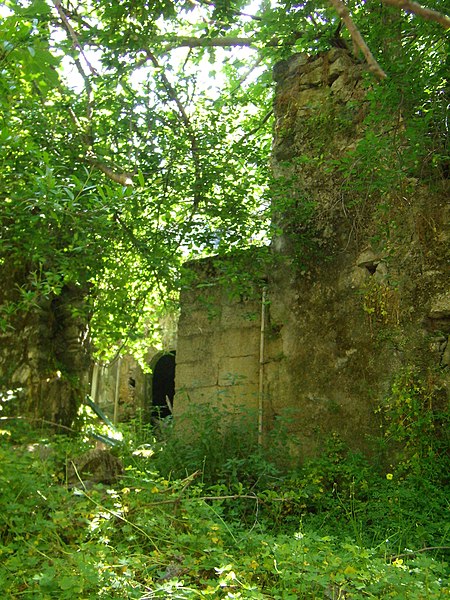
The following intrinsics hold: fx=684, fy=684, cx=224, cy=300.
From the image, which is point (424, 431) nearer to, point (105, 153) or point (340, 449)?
point (340, 449)

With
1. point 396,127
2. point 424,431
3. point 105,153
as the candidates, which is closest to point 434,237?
point 396,127

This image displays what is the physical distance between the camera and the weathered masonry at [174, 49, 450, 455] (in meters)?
5.42

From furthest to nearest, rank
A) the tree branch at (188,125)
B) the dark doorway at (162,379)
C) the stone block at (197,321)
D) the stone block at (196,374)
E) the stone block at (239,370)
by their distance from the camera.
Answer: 1. the dark doorway at (162,379)
2. the stone block at (197,321)
3. the stone block at (196,374)
4. the tree branch at (188,125)
5. the stone block at (239,370)

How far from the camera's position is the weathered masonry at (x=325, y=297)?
5418 millimetres

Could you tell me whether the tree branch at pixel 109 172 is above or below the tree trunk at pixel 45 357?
above

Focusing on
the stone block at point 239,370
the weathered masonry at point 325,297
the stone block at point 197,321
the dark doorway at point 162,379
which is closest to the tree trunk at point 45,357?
the stone block at point 197,321

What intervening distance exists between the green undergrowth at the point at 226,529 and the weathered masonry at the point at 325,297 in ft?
1.72

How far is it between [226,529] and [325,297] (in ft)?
9.06

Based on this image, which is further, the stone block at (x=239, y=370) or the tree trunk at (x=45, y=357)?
the tree trunk at (x=45, y=357)

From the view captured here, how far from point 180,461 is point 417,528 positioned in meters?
2.17

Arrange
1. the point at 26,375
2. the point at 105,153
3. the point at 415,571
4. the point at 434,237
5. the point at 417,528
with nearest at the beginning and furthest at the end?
the point at 415,571 < the point at 417,528 < the point at 434,237 < the point at 105,153 < the point at 26,375

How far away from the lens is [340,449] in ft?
18.2

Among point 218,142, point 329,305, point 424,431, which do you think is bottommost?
point 424,431

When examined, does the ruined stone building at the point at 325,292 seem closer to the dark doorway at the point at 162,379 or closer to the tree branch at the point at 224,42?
the tree branch at the point at 224,42
